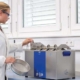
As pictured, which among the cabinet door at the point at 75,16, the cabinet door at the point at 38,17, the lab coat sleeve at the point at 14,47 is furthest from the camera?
the cabinet door at the point at 38,17

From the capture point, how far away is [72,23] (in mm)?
2326

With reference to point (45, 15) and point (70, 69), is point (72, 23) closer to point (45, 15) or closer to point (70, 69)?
point (45, 15)

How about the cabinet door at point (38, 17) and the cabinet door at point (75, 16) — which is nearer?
the cabinet door at point (75, 16)

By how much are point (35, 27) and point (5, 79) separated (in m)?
1.17

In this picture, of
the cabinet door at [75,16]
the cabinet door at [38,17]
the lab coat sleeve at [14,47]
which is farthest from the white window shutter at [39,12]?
the lab coat sleeve at [14,47]

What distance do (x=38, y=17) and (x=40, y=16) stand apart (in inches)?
1.6

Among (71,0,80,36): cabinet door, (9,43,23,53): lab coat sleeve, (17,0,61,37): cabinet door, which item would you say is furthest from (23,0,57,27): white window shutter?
(9,43,23,53): lab coat sleeve

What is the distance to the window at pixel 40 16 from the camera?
8.22 ft

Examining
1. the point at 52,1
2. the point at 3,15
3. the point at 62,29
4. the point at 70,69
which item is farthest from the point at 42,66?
the point at 52,1

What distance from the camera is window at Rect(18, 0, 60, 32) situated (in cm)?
251

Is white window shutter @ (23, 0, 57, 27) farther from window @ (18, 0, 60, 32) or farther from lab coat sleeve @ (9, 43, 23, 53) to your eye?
lab coat sleeve @ (9, 43, 23, 53)

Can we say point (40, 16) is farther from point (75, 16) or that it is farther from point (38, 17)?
point (75, 16)

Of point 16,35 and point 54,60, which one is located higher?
point 16,35

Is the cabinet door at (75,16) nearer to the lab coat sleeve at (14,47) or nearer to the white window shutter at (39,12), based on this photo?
the white window shutter at (39,12)
